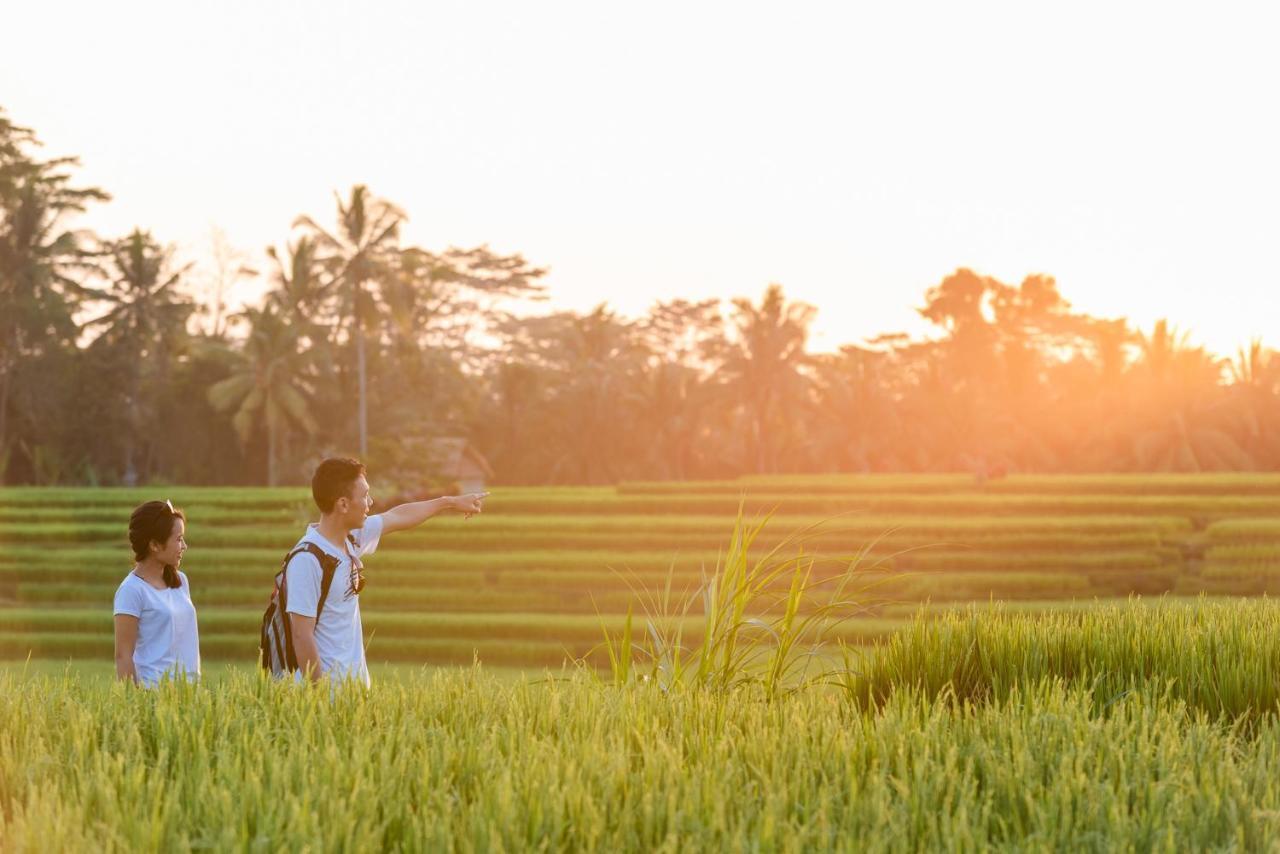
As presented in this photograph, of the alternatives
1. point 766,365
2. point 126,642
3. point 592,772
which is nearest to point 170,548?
point 126,642

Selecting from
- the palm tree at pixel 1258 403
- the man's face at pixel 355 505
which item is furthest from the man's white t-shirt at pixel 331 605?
the palm tree at pixel 1258 403

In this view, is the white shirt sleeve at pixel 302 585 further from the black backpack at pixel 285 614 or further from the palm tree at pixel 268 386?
the palm tree at pixel 268 386

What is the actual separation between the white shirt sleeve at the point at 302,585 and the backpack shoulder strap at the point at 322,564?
0.7 inches

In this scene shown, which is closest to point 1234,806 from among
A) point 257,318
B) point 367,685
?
point 367,685

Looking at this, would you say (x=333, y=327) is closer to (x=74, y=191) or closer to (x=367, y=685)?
(x=74, y=191)

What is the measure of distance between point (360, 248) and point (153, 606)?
4648cm

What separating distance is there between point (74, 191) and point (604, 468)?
2207 cm

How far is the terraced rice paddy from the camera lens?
61.2 feet

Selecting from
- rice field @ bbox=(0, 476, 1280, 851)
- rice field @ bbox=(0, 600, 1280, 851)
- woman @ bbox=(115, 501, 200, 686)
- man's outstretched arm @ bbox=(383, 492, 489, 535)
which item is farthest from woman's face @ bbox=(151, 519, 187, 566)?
man's outstretched arm @ bbox=(383, 492, 489, 535)

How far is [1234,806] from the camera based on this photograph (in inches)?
121

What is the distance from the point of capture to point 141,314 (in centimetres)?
5078

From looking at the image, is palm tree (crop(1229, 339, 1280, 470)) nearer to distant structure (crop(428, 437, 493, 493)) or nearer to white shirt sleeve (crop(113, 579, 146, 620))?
distant structure (crop(428, 437, 493, 493))

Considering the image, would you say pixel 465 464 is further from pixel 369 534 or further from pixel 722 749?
pixel 722 749

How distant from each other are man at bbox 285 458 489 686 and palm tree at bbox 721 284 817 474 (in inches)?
1959
